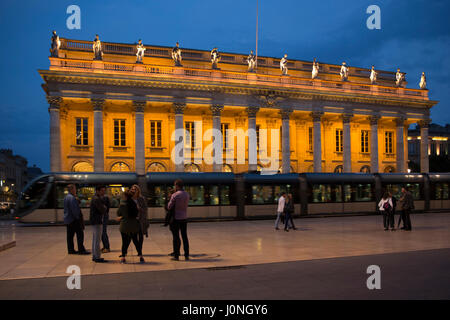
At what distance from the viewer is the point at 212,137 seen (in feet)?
141

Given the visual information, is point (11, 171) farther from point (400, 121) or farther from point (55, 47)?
point (400, 121)

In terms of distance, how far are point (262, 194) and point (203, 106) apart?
17890mm

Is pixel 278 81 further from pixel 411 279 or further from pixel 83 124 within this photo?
pixel 411 279

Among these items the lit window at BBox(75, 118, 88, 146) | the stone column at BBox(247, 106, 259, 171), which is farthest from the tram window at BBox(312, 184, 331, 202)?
the lit window at BBox(75, 118, 88, 146)

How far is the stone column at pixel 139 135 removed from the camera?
126 ft

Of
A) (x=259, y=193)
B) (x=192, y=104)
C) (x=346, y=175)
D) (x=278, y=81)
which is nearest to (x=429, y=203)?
(x=346, y=175)

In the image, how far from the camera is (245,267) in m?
9.70

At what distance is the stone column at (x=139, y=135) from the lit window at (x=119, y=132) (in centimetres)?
420

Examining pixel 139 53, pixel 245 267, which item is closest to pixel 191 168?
pixel 139 53

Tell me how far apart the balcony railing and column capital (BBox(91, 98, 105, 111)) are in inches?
109

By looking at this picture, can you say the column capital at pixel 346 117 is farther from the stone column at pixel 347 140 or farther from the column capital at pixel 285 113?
the column capital at pixel 285 113

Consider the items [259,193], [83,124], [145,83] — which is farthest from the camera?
[83,124]
